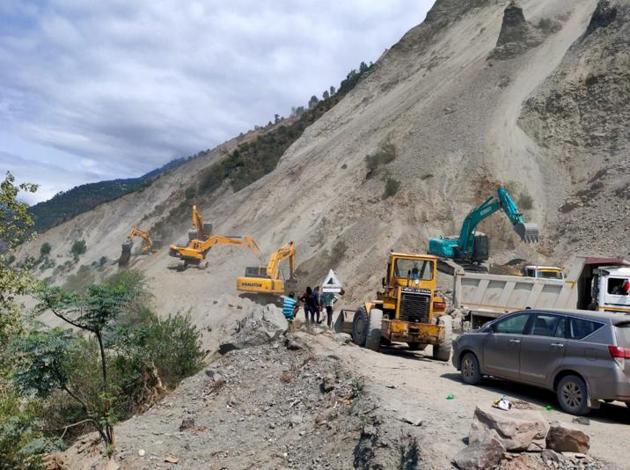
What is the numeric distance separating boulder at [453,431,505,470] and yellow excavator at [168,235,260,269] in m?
28.1

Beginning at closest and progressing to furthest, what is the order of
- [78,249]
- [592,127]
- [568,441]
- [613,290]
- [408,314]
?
[568,441], [408,314], [613,290], [592,127], [78,249]

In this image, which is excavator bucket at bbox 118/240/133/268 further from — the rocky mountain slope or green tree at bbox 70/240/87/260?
green tree at bbox 70/240/87/260

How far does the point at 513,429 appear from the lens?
7.10 m

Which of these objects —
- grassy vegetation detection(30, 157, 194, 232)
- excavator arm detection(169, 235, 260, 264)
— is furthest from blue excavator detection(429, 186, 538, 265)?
grassy vegetation detection(30, 157, 194, 232)

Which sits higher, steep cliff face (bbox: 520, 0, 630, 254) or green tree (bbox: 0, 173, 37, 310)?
steep cliff face (bbox: 520, 0, 630, 254)

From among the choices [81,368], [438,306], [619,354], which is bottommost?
[81,368]

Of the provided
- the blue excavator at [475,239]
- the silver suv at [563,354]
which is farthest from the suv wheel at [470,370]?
the blue excavator at [475,239]

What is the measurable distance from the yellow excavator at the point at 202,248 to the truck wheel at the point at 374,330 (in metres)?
20.4

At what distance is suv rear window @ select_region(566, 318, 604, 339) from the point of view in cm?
927

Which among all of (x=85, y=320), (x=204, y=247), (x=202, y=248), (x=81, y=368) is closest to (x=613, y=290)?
(x=85, y=320)

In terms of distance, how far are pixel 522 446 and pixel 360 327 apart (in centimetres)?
862

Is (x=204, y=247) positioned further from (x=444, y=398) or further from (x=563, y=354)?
(x=563, y=354)

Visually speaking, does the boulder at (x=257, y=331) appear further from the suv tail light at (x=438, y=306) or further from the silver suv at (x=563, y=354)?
the silver suv at (x=563, y=354)

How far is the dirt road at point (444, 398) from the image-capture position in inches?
308
